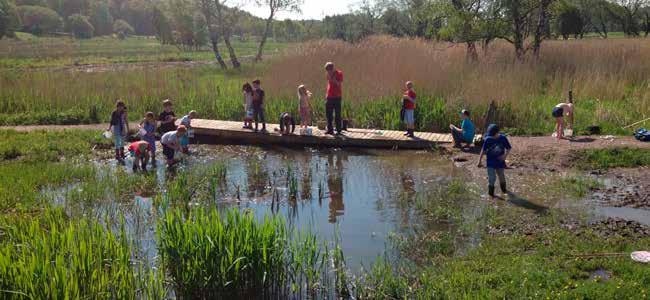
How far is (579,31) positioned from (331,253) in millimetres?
46677

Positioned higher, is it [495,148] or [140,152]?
[495,148]

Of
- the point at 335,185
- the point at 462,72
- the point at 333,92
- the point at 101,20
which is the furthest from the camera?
the point at 101,20

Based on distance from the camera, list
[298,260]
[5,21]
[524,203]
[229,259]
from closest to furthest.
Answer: [229,259] < [298,260] < [524,203] < [5,21]

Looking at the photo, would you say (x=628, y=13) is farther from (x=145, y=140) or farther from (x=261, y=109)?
(x=145, y=140)

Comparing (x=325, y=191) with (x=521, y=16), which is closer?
(x=325, y=191)

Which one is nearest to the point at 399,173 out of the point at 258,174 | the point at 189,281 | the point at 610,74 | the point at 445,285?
the point at 258,174

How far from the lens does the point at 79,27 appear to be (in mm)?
105562

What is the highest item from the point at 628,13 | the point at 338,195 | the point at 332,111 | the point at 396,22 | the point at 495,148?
the point at 628,13

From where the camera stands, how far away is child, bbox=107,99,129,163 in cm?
1427

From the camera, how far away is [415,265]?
807cm

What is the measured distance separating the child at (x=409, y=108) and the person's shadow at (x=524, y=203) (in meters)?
4.88

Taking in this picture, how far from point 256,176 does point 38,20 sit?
9786 cm

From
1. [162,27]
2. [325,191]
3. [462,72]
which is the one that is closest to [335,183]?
[325,191]

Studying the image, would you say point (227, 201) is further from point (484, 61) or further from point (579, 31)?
point (579, 31)
